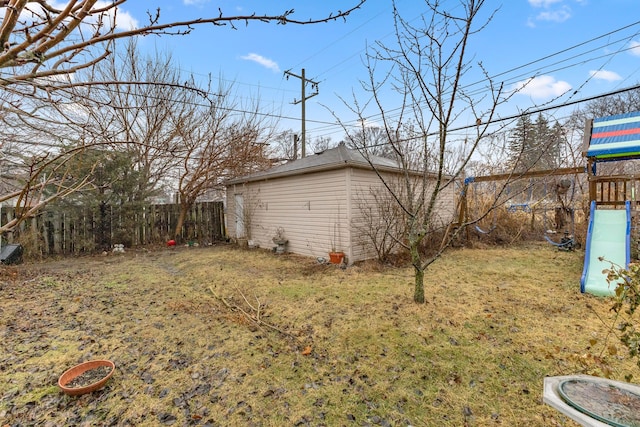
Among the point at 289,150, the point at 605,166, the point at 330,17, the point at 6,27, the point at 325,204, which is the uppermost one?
the point at 289,150

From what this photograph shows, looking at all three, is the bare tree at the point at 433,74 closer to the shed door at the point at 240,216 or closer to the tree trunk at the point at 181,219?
the shed door at the point at 240,216

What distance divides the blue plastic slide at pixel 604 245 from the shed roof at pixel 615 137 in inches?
41.9

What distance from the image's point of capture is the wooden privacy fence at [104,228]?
771 centimetres

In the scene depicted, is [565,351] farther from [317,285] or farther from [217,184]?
[217,184]

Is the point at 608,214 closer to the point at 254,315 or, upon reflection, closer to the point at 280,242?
the point at 254,315

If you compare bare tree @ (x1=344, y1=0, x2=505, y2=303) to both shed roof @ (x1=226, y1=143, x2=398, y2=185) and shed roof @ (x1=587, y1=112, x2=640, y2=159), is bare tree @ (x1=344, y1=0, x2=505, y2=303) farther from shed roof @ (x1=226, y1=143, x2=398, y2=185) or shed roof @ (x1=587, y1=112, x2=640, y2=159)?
shed roof @ (x1=587, y1=112, x2=640, y2=159)

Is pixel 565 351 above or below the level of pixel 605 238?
below

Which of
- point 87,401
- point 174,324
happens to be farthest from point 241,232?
point 87,401

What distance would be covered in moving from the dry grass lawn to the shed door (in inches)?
193

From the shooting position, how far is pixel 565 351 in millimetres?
2805

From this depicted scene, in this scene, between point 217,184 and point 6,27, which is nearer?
point 6,27

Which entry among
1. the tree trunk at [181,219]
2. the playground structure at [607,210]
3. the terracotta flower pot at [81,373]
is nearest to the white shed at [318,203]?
the tree trunk at [181,219]

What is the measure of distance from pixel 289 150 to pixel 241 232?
11.1 m

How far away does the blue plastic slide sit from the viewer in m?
4.58
